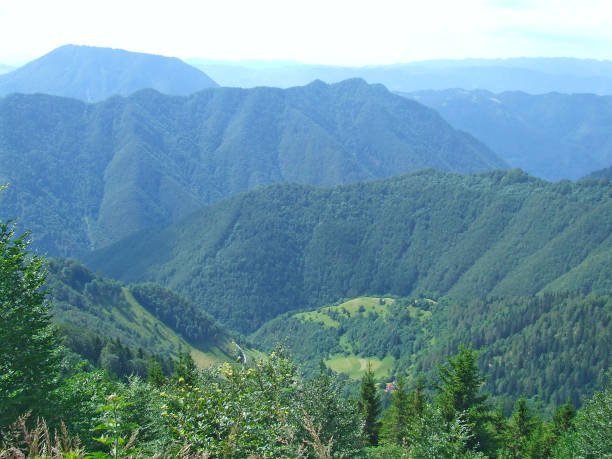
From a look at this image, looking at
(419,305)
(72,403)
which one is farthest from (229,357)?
(72,403)

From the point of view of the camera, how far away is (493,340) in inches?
5487

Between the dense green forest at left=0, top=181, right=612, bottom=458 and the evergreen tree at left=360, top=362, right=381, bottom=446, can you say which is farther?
the evergreen tree at left=360, top=362, right=381, bottom=446

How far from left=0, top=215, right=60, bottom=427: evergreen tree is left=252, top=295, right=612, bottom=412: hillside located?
67884 mm

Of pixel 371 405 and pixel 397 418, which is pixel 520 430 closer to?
pixel 397 418

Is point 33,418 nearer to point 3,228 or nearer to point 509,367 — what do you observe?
point 3,228

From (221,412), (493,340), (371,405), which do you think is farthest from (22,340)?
(493,340)

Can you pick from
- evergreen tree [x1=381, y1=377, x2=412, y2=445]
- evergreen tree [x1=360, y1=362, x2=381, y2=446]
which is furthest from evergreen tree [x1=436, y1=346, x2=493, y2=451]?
evergreen tree [x1=360, y1=362, x2=381, y2=446]

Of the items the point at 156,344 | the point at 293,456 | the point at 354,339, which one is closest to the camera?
the point at 293,456

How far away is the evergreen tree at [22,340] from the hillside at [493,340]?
6788cm

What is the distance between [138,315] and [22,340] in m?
149

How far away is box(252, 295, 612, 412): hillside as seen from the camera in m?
117

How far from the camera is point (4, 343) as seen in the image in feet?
73.7

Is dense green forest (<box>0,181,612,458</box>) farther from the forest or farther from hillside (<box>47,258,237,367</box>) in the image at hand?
hillside (<box>47,258,237,367</box>)

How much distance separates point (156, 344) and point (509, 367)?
4033 inches
